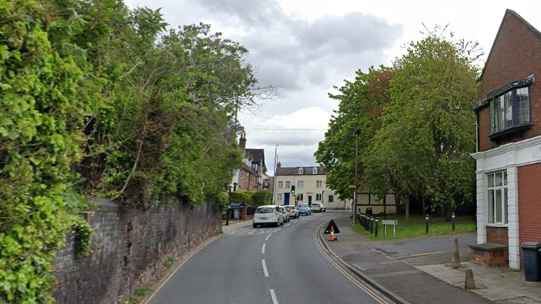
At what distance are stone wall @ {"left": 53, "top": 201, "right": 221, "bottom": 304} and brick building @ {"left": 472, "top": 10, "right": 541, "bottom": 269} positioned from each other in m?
10.9

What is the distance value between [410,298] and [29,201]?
890 cm

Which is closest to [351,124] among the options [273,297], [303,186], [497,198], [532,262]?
[497,198]

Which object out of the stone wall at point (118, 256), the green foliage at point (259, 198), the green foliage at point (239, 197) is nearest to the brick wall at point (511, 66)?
the stone wall at point (118, 256)

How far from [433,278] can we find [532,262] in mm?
2687

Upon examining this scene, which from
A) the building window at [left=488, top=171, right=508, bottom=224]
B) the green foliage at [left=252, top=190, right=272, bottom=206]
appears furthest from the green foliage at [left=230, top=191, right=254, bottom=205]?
the building window at [left=488, top=171, right=508, bottom=224]

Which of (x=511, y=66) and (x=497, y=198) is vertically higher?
(x=511, y=66)

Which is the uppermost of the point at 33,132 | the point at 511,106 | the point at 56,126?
the point at 511,106

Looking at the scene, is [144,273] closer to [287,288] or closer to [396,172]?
[287,288]

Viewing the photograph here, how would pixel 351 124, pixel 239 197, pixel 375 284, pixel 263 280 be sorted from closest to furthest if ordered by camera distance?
pixel 375 284 → pixel 263 280 → pixel 351 124 → pixel 239 197

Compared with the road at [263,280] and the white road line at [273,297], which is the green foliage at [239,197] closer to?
the road at [263,280]

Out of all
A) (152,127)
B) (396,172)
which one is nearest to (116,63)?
(152,127)

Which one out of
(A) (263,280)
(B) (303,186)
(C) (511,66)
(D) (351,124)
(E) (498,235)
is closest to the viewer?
(A) (263,280)

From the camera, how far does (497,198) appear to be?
50.0 feet

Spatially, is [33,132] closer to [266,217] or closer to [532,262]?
[532,262]
